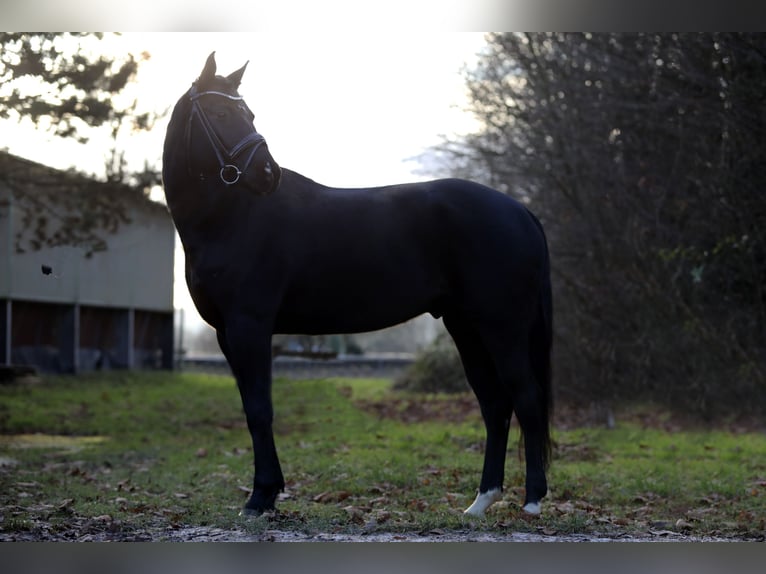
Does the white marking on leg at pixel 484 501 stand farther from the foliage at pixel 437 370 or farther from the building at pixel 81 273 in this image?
the foliage at pixel 437 370

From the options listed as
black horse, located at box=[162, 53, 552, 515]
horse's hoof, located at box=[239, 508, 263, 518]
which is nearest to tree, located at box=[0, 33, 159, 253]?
black horse, located at box=[162, 53, 552, 515]

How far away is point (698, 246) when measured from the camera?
31.2 feet

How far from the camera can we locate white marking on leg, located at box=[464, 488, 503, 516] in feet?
17.1

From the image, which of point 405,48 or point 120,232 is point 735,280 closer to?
point 405,48

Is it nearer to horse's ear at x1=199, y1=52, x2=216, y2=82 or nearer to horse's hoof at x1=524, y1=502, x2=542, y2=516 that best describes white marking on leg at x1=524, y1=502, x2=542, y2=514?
horse's hoof at x1=524, y1=502, x2=542, y2=516

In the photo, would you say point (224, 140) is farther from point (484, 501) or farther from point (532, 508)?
point (532, 508)

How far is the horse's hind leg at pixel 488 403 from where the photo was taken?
17.4ft

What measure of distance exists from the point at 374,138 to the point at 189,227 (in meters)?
3.44

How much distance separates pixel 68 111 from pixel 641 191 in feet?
19.1

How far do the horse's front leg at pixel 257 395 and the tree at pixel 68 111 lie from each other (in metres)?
2.97

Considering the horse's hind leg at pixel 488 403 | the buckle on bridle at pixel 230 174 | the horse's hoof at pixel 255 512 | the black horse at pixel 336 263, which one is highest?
the buckle on bridle at pixel 230 174

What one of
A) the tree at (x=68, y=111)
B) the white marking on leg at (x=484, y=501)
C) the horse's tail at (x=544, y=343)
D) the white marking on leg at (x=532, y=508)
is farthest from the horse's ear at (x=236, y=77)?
the white marking on leg at (x=532, y=508)

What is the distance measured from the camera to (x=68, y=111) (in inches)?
330

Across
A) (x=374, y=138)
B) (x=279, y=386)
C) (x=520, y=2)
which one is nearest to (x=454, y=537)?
(x=520, y=2)
